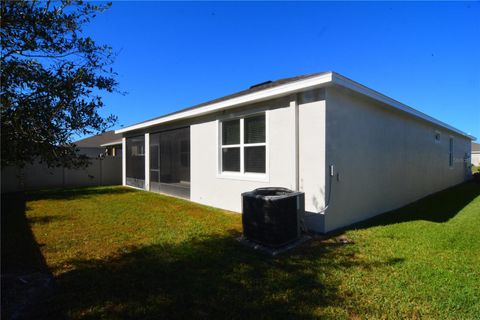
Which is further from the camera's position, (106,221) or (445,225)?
(106,221)

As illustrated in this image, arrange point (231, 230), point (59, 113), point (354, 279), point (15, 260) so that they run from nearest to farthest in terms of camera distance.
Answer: point (59, 113)
point (354, 279)
point (15, 260)
point (231, 230)

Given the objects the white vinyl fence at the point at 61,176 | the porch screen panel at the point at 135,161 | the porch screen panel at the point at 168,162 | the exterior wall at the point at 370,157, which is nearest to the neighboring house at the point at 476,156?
the exterior wall at the point at 370,157

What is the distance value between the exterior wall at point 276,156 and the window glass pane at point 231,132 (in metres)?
0.22

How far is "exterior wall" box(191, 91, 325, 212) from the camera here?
5387 millimetres

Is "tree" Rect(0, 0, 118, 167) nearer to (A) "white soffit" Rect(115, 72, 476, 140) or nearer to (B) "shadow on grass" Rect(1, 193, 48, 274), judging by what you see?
(B) "shadow on grass" Rect(1, 193, 48, 274)

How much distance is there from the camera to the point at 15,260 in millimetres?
3855

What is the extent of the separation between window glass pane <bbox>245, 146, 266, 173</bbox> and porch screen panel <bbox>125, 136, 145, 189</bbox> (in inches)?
305

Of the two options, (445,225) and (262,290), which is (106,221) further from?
(445,225)

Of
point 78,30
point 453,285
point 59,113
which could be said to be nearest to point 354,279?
point 453,285

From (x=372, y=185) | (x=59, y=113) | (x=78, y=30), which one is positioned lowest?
(x=372, y=185)

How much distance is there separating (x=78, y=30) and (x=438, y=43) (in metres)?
9.78

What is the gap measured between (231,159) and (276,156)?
180 cm

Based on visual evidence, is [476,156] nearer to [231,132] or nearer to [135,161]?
[231,132]

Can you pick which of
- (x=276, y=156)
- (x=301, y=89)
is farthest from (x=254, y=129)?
(x=301, y=89)
